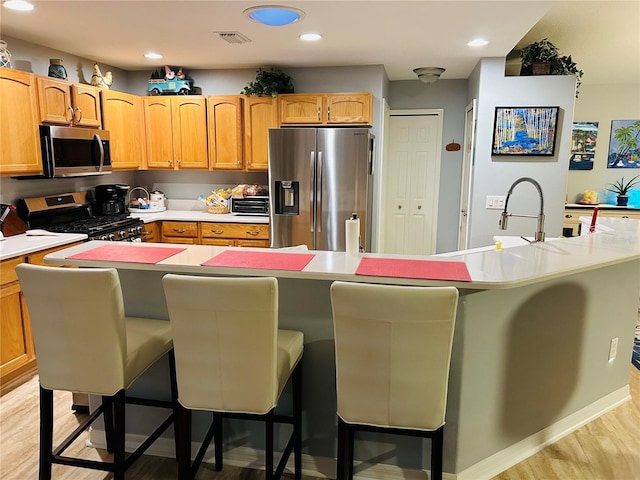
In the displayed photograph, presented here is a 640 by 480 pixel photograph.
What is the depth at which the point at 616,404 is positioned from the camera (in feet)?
9.02

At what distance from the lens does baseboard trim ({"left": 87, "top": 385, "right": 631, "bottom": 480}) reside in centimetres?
210

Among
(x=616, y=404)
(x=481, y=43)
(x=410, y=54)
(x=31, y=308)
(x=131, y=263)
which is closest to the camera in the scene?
(x=31, y=308)

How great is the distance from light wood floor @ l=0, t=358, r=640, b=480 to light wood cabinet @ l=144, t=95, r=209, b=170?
2800mm

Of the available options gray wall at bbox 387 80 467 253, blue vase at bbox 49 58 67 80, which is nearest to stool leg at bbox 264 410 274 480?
blue vase at bbox 49 58 67 80

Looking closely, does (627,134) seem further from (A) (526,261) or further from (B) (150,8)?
(B) (150,8)

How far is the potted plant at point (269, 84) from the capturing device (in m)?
4.44

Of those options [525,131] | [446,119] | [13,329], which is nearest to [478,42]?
[525,131]

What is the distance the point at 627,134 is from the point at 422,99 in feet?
10.5

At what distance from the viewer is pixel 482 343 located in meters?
1.99

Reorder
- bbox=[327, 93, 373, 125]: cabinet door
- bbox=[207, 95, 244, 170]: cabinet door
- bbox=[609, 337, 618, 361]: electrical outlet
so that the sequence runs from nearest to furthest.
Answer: bbox=[609, 337, 618, 361]: electrical outlet
bbox=[327, 93, 373, 125]: cabinet door
bbox=[207, 95, 244, 170]: cabinet door

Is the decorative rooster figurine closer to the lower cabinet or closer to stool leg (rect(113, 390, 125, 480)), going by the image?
the lower cabinet

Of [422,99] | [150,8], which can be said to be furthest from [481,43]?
[150,8]

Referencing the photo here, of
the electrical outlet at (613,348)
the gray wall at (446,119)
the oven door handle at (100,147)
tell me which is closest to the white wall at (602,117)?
the gray wall at (446,119)

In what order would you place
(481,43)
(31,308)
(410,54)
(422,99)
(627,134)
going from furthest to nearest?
1. (627,134)
2. (422,99)
3. (410,54)
4. (481,43)
5. (31,308)
